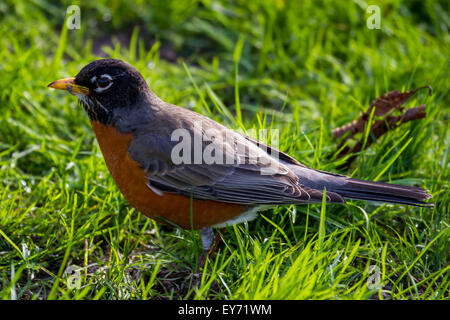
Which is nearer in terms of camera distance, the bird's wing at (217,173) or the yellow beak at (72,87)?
the bird's wing at (217,173)

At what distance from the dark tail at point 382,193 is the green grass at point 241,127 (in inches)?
7.0

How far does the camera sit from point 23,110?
5.16m

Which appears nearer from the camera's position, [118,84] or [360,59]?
[118,84]

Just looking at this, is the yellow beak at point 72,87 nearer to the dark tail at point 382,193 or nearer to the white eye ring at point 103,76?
the white eye ring at point 103,76

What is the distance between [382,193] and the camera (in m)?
3.64

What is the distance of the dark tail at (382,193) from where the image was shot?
3.62 m

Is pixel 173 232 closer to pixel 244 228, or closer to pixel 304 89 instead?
pixel 244 228

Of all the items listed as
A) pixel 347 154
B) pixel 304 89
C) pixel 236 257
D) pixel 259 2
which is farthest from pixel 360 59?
pixel 236 257

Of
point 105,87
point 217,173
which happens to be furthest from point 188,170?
point 105,87

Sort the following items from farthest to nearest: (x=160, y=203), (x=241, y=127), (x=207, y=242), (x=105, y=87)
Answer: (x=241, y=127) → (x=105, y=87) → (x=207, y=242) → (x=160, y=203)

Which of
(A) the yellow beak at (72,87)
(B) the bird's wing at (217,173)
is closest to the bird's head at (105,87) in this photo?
(A) the yellow beak at (72,87)

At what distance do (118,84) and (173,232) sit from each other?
117 centimetres

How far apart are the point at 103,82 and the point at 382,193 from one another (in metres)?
2.04

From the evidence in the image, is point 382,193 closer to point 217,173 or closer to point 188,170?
point 217,173
